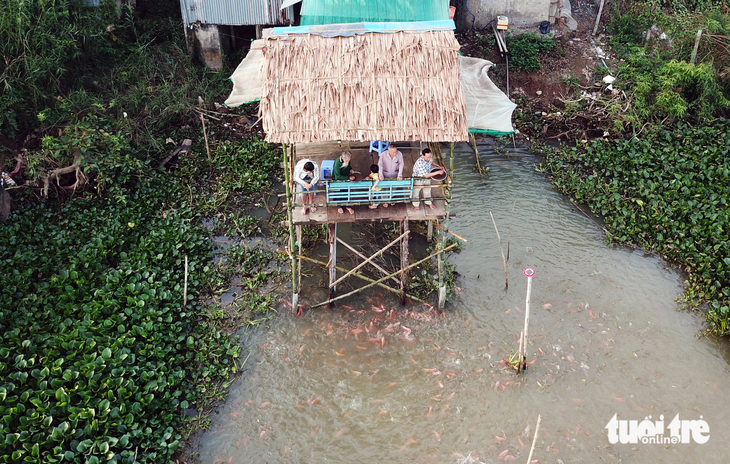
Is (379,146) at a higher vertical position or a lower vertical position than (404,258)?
higher

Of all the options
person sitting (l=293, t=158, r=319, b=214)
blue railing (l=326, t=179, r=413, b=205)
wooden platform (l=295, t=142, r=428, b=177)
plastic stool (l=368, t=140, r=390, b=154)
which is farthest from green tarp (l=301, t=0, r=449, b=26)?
blue railing (l=326, t=179, r=413, b=205)

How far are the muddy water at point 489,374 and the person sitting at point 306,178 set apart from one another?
236 cm

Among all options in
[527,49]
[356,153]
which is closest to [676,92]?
[527,49]

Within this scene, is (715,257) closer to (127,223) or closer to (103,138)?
(127,223)

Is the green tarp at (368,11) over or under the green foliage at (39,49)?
over

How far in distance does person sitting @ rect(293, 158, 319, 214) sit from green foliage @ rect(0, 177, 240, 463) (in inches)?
117

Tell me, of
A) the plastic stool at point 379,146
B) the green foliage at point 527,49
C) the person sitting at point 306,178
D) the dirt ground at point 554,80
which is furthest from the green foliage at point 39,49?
the green foliage at point 527,49

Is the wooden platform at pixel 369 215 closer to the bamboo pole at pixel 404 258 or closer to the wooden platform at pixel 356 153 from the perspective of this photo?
the bamboo pole at pixel 404 258

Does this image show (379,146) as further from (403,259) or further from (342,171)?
(403,259)

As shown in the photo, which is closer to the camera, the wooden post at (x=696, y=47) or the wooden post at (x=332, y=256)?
the wooden post at (x=332, y=256)

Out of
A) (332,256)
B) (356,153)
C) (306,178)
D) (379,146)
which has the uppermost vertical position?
(379,146)

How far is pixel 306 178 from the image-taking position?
31.4ft

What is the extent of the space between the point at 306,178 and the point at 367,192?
1.15 m

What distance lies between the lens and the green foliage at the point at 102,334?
7.94m
